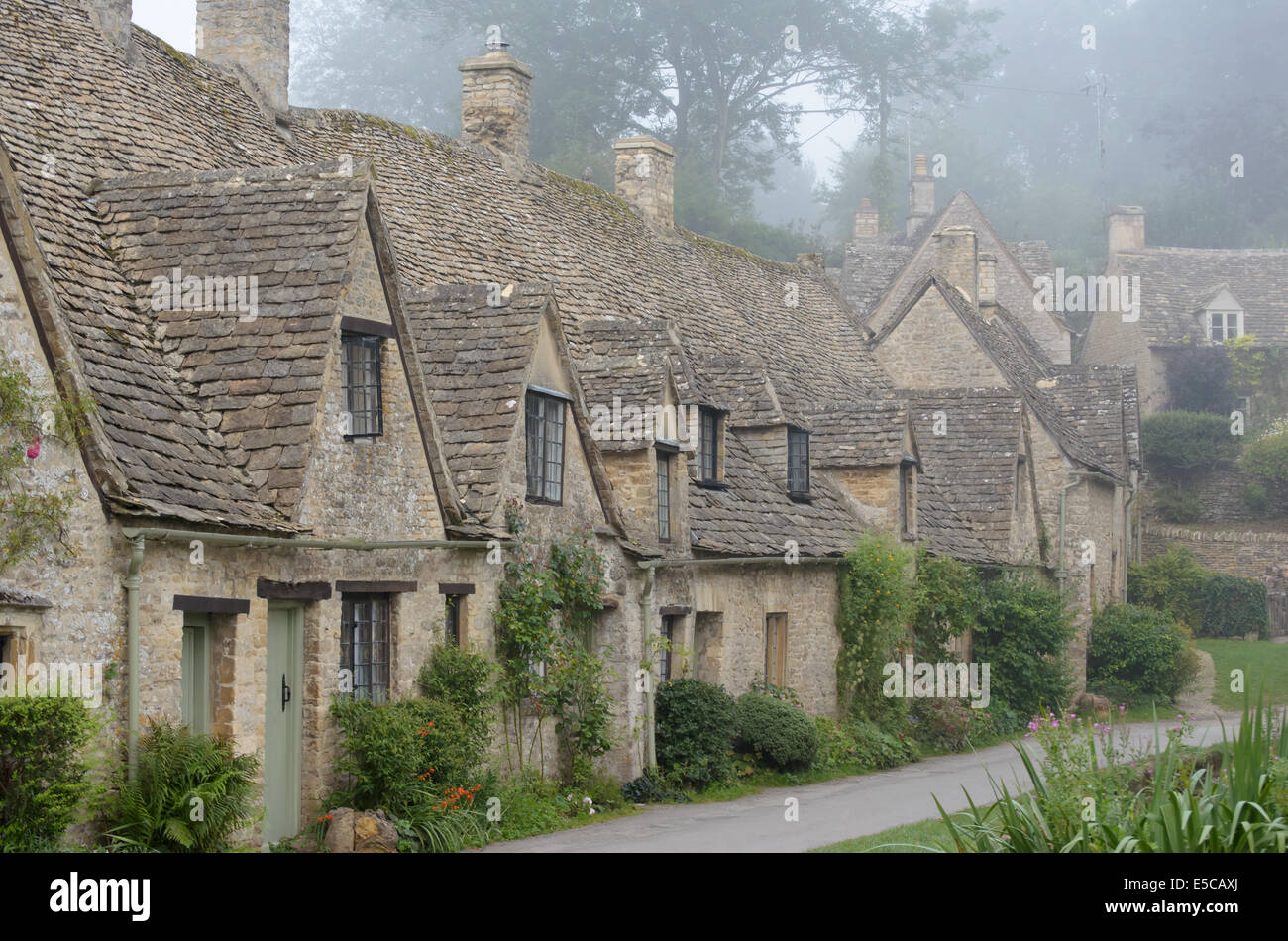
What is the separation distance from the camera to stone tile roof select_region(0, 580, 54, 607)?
37.4ft

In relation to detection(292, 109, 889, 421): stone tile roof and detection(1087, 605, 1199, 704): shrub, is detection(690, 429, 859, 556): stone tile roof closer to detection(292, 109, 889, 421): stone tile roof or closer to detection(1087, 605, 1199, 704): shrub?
detection(292, 109, 889, 421): stone tile roof

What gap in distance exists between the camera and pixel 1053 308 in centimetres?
5744

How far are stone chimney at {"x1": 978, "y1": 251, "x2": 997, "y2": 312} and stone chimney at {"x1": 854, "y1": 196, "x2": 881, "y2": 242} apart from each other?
1797 centimetres

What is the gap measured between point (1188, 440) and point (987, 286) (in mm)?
12442

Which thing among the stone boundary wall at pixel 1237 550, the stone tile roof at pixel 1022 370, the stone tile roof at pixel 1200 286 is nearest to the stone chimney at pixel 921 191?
the stone tile roof at pixel 1200 286

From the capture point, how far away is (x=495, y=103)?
28250mm

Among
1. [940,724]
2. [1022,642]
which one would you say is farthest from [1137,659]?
[940,724]

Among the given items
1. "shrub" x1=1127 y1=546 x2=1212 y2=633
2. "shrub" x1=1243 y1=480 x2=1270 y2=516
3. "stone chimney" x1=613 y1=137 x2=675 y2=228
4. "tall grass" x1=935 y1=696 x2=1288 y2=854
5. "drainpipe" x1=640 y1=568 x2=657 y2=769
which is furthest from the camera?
"shrub" x1=1243 y1=480 x2=1270 y2=516

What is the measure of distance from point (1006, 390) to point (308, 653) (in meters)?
22.7

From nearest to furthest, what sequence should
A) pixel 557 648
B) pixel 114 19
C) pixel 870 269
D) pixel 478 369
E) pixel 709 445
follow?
pixel 478 369, pixel 557 648, pixel 114 19, pixel 709 445, pixel 870 269

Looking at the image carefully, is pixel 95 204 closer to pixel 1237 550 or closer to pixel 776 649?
pixel 776 649

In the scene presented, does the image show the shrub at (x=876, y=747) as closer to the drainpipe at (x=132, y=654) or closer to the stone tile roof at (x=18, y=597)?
the drainpipe at (x=132, y=654)

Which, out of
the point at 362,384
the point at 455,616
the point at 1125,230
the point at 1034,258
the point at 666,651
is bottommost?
the point at 666,651

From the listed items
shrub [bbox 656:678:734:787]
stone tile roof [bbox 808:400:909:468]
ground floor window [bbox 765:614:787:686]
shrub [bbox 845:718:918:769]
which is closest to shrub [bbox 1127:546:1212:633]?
stone tile roof [bbox 808:400:909:468]
